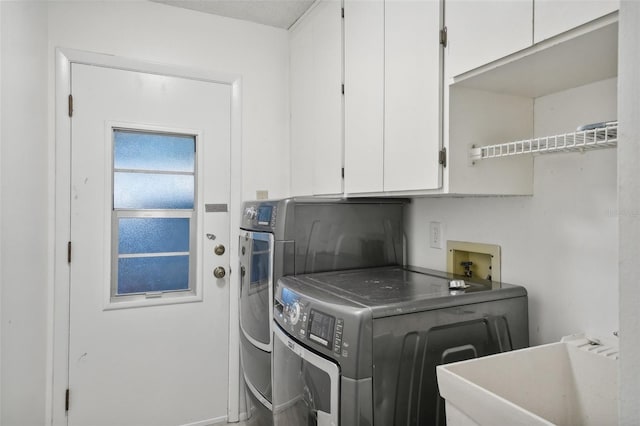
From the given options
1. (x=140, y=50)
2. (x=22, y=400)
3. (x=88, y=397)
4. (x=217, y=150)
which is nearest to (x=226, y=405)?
(x=88, y=397)

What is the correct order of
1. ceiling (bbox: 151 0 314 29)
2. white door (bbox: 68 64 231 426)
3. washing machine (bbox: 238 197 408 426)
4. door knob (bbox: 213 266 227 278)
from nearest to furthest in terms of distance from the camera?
washing machine (bbox: 238 197 408 426), white door (bbox: 68 64 231 426), ceiling (bbox: 151 0 314 29), door knob (bbox: 213 266 227 278)

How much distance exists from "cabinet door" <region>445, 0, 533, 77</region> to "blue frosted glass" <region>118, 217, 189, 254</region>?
172cm

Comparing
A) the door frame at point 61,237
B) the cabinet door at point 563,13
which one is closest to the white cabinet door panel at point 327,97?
the cabinet door at point 563,13

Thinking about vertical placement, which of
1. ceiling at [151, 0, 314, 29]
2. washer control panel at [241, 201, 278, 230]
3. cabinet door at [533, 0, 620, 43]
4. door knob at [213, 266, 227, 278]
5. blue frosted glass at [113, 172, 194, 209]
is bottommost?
door knob at [213, 266, 227, 278]

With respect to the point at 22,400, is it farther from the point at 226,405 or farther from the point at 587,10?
the point at 587,10

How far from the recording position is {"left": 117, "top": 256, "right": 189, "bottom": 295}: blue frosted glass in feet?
7.11

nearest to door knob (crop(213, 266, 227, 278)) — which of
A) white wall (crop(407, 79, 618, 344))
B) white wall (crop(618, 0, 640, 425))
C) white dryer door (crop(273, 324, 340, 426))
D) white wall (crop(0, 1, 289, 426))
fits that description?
white wall (crop(0, 1, 289, 426))

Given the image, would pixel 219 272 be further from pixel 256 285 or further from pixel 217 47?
pixel 217 47

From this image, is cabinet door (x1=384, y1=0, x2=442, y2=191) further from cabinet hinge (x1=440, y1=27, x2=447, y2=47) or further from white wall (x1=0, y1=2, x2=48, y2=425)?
white wall (x1=0, y1=2, x2=48, y2=425)

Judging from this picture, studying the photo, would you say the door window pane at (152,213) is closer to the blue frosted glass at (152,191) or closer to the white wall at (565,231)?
the blue frosted glass at (152,191)

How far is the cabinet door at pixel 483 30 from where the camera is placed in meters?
1.03

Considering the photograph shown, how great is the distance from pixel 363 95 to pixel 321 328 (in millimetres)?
1048

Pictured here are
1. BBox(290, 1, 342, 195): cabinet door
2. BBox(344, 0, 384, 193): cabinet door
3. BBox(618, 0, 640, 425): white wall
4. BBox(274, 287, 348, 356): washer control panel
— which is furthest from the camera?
BBox(290, 1, 342, 195): cabinet door

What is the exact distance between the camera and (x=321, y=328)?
119 cm
